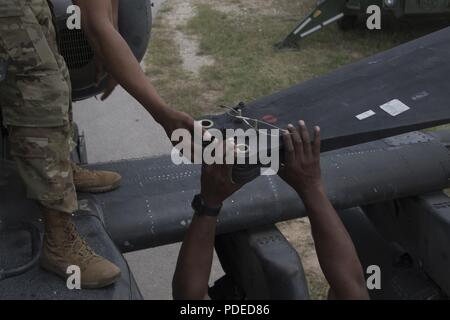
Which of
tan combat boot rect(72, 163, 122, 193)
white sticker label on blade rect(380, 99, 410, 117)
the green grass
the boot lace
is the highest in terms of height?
white sticker label on blade rect(380, 99, 410, 117)

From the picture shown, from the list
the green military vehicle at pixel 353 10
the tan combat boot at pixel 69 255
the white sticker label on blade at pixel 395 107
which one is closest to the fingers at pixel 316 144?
the white sticker label on blade at pixel 395 107

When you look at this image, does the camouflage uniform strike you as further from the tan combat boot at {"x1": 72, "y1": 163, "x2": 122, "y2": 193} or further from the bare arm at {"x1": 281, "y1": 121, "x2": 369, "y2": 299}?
the bare arm at {"x1": 281, "y1": 121, "x2": 369, "y2": 299}

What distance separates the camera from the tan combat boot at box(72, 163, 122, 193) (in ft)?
7.11

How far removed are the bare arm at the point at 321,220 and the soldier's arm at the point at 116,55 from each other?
402 mm

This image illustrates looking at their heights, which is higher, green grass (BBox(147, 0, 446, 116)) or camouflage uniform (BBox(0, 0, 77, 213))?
camouflage uniform (BBox(0, 0, 77, 213))

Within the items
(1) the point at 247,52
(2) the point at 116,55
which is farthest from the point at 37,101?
(1) the point at 247,52

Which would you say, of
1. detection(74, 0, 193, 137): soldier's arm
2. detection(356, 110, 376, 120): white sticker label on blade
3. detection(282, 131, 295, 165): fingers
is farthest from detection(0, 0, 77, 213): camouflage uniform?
detection(356, 110, 376, 120): white sticker label on blade

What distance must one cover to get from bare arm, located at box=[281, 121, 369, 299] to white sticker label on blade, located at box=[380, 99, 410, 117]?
37 cm

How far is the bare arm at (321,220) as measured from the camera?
160 cm

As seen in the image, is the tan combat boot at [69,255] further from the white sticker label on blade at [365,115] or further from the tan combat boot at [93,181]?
the white sticker label on blade at [365,115]

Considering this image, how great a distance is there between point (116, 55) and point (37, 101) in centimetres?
35

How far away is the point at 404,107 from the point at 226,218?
24.8 inches

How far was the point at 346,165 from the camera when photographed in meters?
2.34
